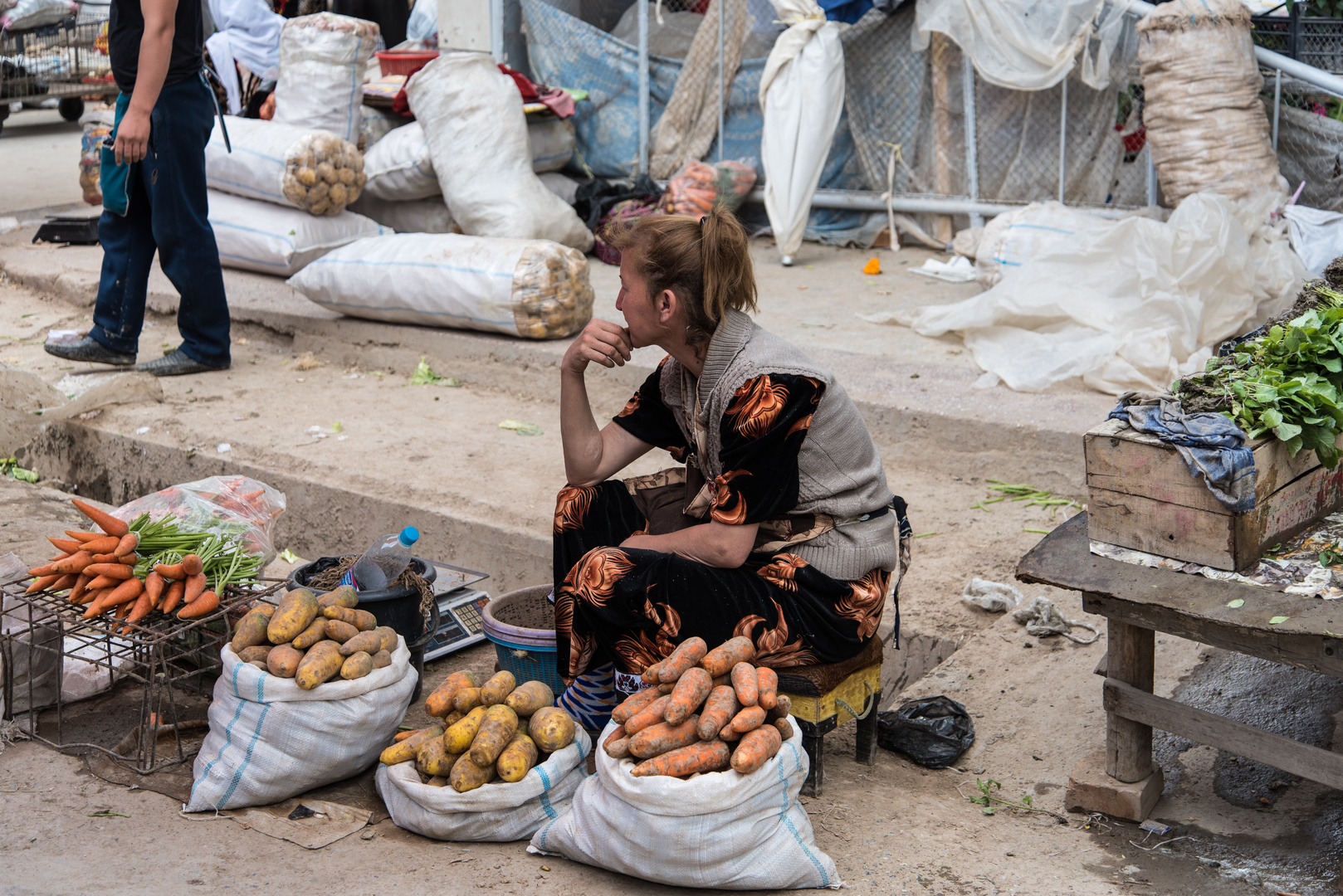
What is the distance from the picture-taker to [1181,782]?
9.25ft

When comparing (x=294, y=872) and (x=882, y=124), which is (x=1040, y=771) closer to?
(x=294, y=872)

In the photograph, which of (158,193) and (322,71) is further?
(322,71)

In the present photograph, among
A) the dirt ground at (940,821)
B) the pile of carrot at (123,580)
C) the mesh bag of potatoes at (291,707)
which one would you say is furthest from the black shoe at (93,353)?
the mesh bag of potatoes at (291,707)

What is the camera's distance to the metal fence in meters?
6.56

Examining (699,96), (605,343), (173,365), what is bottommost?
(173,365)

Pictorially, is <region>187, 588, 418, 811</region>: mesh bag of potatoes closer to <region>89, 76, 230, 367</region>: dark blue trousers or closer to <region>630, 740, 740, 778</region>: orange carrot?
<region>630, 740, 740, 778</region>: orange carrot

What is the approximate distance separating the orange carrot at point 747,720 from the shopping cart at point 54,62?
14089mm

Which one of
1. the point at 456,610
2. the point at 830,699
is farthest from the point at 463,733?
the point at 456,610

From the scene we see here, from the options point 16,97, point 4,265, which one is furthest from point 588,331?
point 16,97

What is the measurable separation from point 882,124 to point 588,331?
5759mm

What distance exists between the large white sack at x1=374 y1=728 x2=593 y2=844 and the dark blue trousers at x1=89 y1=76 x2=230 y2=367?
12.4ft

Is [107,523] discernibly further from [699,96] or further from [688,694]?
[699,96]

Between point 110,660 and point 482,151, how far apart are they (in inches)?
186

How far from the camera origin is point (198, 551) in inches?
130
